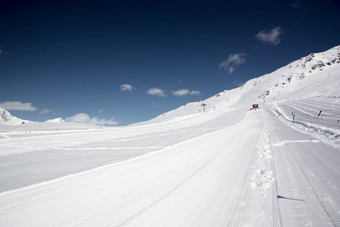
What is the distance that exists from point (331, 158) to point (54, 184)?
24.7ft

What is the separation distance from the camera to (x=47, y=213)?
283 cm

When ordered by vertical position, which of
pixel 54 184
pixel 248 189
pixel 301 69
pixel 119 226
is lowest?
pixel 248 189

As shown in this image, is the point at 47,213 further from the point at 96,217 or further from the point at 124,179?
the point at 124,179

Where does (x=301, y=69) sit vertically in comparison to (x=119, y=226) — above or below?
above

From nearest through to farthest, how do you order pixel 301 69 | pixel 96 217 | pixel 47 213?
pixel 96 217, pixel 47 213, pixel 301 69

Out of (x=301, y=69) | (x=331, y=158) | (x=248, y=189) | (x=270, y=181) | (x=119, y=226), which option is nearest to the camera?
(x=119, y=226)

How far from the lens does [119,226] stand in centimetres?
240

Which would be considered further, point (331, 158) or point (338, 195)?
point (331, 158)

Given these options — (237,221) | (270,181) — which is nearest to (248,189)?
(270,181)

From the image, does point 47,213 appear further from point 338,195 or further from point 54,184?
point 338,195

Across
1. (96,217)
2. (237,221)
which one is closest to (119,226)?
(96,217)

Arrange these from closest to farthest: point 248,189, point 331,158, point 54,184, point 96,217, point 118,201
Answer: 1. point 96,217
2. point 118,201
3. point 248,189
4. point 54,184
5. point 331,158

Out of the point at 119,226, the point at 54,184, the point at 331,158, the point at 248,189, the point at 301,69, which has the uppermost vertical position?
the point at 301,69

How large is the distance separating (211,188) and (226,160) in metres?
2.28
